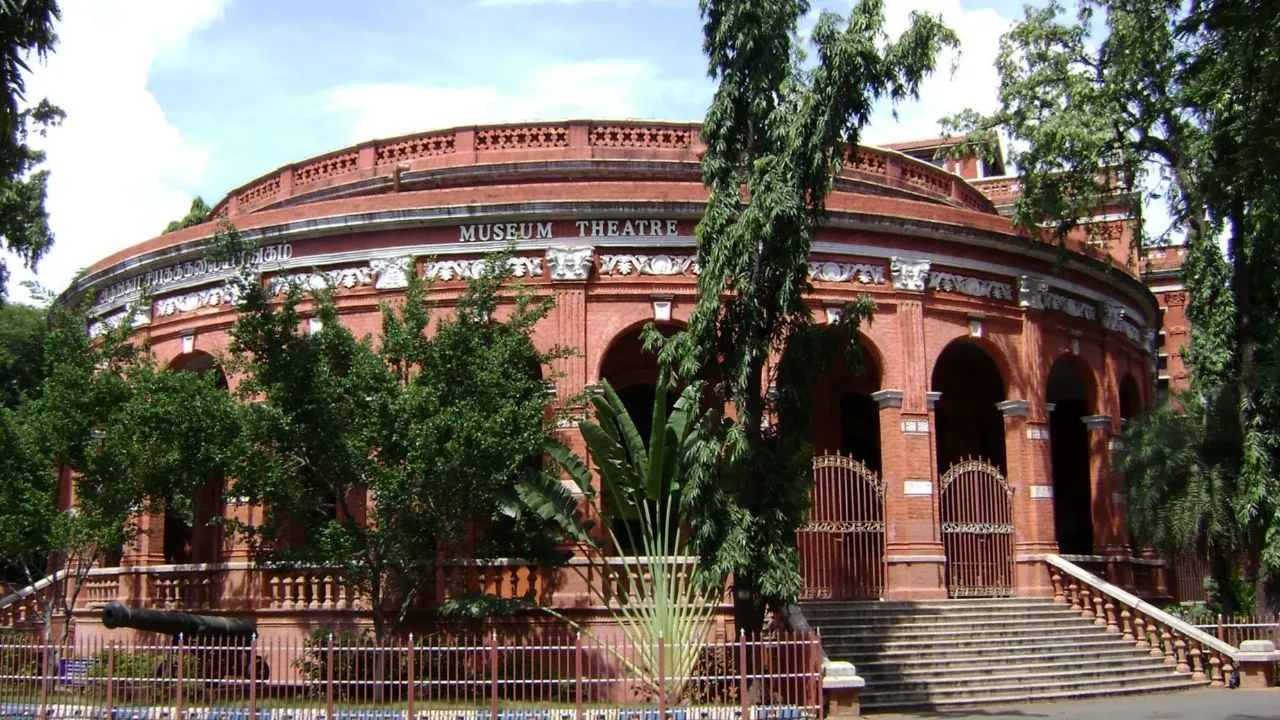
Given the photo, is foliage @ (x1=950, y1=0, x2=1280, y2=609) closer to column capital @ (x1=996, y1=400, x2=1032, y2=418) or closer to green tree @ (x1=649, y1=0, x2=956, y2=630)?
column capital @ (x1=996, y1=400, x2=1032, y2=418)

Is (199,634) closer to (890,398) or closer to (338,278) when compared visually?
(338,278)

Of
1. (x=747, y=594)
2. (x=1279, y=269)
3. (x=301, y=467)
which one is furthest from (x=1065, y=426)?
(x=301, y=467)

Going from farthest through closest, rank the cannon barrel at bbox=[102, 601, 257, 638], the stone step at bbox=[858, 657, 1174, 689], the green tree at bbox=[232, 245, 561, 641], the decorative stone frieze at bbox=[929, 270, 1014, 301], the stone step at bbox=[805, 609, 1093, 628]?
the decorative stone frieze at bbox=[929, 270, 1014, 301]
the stone step at bbox=[805, 609, 1093, 628]
the stone step at bbox=[858, 657, 1174, 689]
the green tree at bbox=[232, 245, 561, 641]
the cannon barrel at bbox=[102, 601, 257, 638]

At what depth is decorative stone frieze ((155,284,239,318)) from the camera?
66.1ft

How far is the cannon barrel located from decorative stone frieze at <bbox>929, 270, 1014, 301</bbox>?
38.3 ft

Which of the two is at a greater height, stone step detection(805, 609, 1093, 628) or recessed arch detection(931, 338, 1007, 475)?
recessed arch detection(931, 338, 1007, 475)

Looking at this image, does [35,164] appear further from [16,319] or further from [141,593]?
[16,319]

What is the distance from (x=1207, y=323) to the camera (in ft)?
64.8

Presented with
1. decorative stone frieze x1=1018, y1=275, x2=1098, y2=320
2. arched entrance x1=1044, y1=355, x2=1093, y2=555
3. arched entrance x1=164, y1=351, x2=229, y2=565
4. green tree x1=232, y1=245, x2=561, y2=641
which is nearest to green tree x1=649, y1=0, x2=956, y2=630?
green tree x1=232, y1=245, x2=561, y2=641

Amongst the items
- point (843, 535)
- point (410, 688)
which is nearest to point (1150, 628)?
point (843, 535)

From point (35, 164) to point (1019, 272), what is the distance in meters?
19.3

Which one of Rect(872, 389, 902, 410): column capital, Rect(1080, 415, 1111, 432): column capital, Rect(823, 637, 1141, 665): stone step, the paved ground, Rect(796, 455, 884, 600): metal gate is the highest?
Rect(872, 389, 902, 410): column capital

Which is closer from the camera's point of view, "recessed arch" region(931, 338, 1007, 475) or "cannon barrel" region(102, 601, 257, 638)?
"cannon barrel" region(102, 601, 257, 638)

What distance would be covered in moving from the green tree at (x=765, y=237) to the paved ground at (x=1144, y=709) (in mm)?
2826
